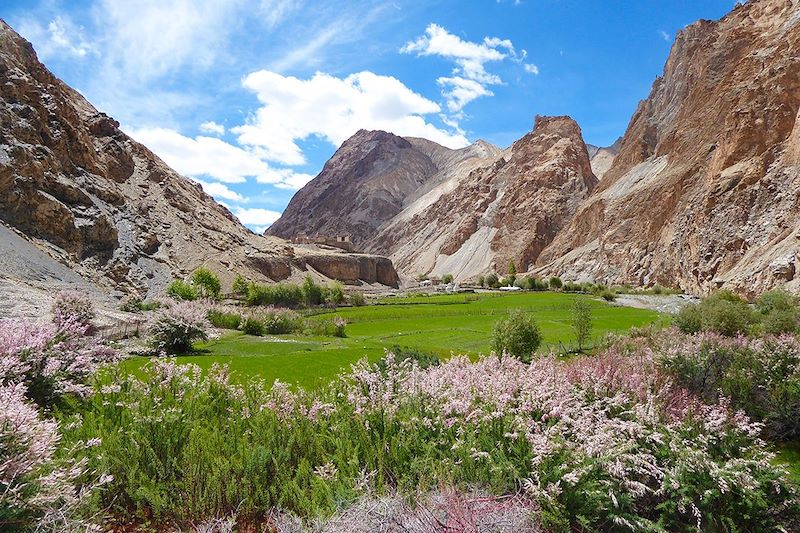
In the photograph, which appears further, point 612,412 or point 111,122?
point 111,122

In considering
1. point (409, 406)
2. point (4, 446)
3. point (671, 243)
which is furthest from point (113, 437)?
point (671, 243)

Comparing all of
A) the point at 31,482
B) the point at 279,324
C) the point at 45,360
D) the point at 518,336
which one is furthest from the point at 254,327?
the point at 31,482

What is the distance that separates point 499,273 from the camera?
120562 millimetres

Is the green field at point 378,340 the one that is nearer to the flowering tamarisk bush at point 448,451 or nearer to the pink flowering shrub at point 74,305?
the flowering tamarisk bush at point 448,451

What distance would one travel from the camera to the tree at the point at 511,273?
97.1 meters

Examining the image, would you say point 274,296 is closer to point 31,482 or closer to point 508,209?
point 31,482

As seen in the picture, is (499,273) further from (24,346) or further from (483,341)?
(24,346)

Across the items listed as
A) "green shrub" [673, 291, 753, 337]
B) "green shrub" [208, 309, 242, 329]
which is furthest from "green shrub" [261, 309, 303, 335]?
"green shrub" [673, 291, 753, 337]

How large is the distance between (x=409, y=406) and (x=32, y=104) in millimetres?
64943

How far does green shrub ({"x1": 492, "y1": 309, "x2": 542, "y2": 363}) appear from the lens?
18969mm

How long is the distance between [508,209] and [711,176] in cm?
6440

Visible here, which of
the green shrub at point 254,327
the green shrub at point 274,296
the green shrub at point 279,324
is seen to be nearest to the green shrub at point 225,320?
the green shrub at point 254,327

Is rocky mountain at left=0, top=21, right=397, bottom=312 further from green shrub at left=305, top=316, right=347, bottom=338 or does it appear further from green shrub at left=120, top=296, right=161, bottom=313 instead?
green shrub at left=305, top=316, right=347, bottom=338

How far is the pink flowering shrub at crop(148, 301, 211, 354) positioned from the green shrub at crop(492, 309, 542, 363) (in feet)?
40.5
